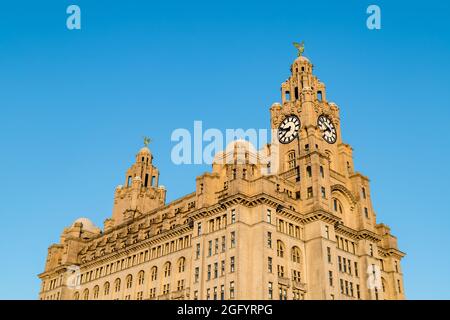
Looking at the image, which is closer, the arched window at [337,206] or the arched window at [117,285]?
the arched window at [337,206]

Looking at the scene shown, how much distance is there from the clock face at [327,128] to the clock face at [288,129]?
4.94 metres

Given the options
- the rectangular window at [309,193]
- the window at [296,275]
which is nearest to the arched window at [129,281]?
the window at [296,275]

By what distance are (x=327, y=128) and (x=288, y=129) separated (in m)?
8.85

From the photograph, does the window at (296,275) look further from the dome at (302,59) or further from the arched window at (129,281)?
the dome at (302,59)

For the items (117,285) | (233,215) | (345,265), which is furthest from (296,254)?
(117,285)

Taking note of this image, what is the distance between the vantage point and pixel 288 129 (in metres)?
114

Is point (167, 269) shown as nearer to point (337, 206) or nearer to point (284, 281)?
point (284, 281)

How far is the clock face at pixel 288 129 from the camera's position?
11225 cm

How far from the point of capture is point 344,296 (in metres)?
93.7

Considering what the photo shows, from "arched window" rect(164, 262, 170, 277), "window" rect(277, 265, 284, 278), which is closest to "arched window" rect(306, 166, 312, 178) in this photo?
"window" rect(277, 265, 284, 278)

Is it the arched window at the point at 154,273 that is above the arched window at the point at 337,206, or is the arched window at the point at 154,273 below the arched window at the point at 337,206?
below
